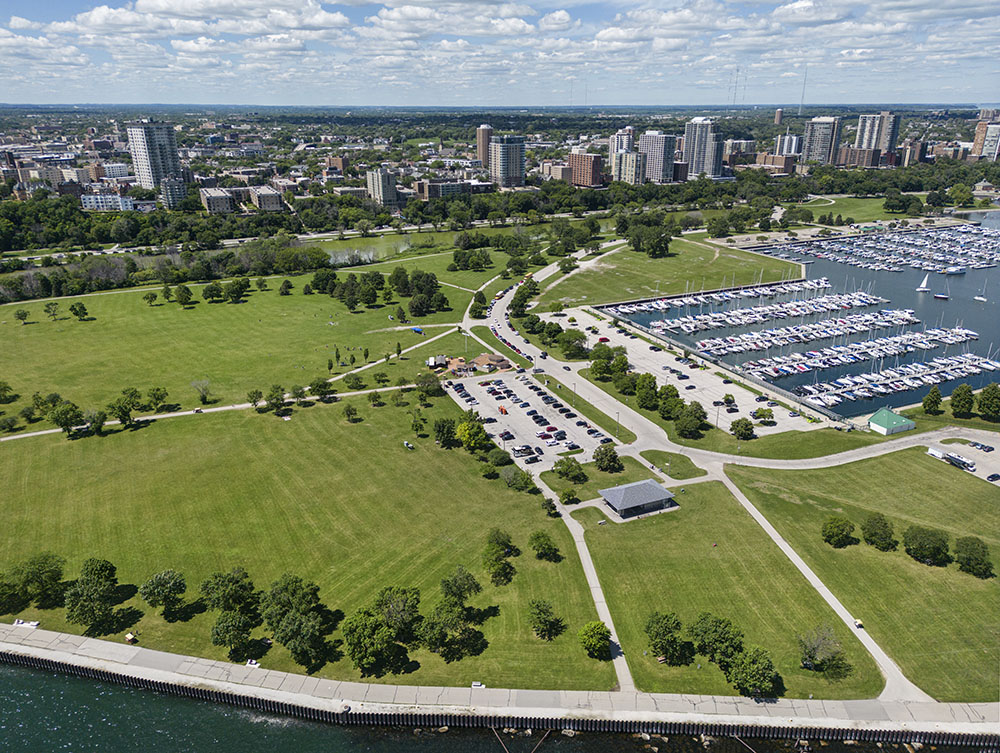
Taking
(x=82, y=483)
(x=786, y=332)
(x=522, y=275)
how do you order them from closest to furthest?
(x=82, y=483), (x=786, y=332), (x=522, y=275)

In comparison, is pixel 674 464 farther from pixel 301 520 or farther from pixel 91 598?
pixel 91 598

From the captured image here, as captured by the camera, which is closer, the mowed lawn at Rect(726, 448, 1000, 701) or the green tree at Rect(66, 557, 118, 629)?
the mowed lawn at Rect(726, 448, 1000, 701)

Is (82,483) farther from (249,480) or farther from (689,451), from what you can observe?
(689,451)

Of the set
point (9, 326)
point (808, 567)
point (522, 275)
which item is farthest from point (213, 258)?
point (808, 567)

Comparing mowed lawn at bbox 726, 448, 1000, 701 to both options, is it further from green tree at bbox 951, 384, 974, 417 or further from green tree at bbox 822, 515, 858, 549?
green tree at bbox 951, 384, 974, 417

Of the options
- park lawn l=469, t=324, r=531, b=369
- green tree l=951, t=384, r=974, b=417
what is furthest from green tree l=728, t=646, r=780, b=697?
park lawn l=469, t=324, r=531, b=369

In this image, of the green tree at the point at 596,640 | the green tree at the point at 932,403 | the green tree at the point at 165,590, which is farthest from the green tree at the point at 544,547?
the green tree at the point at 932,403

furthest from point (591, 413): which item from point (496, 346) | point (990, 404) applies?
point (990, 404)
